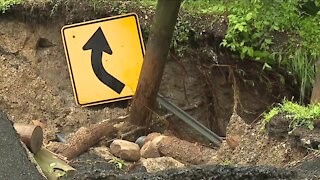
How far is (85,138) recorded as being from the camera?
7004 mm

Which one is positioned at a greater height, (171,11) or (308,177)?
(171,11)

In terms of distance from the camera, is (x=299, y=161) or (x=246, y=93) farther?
(x=246, y=93)

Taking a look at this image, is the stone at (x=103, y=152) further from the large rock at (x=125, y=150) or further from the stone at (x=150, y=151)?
the stone at (x=150, y=151)

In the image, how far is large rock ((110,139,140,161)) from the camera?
651 centimetres

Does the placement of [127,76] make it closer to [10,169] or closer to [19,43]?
[19,43]

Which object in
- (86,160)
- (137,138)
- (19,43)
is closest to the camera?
(86,160)

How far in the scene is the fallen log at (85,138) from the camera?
6.68 meters

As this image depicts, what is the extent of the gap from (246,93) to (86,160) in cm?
290

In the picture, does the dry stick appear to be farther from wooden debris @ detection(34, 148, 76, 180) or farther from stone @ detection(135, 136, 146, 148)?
wooden debris @ detection(34, 148, 76, 180)

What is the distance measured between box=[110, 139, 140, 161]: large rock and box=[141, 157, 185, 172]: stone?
0.13 m

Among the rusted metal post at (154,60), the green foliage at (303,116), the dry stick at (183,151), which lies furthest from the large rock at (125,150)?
the green foliage at (303,116)

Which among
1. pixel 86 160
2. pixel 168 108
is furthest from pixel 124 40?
pixel 86 160

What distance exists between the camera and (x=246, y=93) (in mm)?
8578

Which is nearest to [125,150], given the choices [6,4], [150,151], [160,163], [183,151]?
[150,151]
